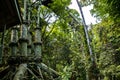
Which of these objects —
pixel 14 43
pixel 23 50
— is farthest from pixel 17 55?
pixel 14 43

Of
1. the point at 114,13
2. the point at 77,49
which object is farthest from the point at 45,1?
the point at 77,49

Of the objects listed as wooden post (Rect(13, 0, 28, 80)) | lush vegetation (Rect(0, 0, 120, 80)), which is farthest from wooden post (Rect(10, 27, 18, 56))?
lush vegetation (Rect(0, 0, 120, 80))

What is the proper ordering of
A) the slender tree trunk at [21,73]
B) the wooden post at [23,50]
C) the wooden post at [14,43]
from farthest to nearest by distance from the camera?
the wooden post at [14,43]
the wooden post at [23,50]
the slender tree trunk at [21,73]

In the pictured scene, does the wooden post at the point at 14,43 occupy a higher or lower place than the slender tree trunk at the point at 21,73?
higher

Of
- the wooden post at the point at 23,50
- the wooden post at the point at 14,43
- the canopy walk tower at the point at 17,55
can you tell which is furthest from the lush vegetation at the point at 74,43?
the wooden post at the point at 14,43

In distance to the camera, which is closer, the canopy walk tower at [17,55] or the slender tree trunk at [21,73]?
the canopy walk tower at [17,55]

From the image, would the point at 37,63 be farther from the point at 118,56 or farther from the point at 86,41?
the point at 118,56

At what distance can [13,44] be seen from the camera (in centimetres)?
1132

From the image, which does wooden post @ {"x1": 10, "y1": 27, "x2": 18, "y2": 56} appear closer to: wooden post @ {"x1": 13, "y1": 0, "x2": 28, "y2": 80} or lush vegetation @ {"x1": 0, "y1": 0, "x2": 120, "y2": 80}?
wooden post @ {"x1": 13, "y1": 0, "x2": 28, "y2": 80}

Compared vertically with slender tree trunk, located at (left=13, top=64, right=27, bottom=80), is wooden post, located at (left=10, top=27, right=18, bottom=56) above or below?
above

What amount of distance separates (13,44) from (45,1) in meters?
5.04

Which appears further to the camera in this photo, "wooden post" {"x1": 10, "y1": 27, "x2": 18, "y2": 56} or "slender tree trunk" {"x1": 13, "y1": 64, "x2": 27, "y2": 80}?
"wooden post" {"x1": 10, "y1": 27, "x2": 18, "y2": 56}

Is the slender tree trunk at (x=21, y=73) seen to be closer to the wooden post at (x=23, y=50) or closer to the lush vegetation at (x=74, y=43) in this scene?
the wooden post at (x=23, y=50)

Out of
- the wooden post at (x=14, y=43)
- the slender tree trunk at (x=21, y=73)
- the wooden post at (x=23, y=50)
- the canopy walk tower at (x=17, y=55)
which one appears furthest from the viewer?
the wooden post at (x=14, y=43)
